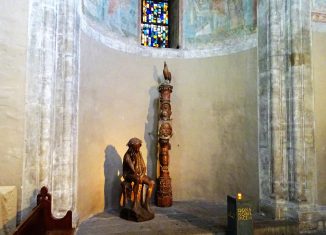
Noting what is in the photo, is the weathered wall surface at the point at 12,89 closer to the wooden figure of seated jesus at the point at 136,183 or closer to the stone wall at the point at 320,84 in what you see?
the wooden figure of seated jesus at the point at 136,183

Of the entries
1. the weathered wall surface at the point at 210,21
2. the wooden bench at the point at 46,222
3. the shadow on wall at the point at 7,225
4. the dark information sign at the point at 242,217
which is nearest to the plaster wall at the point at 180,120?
the weathered wall surface at the point at 210,21

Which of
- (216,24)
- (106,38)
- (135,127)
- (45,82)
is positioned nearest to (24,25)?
(45,82)

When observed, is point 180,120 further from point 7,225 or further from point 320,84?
point 7,225

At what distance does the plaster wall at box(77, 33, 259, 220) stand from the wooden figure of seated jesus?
773mm

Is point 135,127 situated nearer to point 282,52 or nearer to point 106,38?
point 106,38

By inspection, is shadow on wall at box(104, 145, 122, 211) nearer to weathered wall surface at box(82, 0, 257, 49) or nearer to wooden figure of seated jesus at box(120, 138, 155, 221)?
wooden figure of seated jesus at box(120, 138, 155, 221)

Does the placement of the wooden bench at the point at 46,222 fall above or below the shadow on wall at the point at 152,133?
below

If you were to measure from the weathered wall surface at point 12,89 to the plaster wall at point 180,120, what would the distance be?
5.29ft

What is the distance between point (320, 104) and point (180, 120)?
10.3 feet

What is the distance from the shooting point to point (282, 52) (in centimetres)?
577

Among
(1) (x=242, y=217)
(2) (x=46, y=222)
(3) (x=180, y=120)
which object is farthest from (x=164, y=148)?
(2) (x=46, y=222)

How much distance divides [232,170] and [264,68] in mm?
2503

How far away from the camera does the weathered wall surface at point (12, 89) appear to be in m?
3.95

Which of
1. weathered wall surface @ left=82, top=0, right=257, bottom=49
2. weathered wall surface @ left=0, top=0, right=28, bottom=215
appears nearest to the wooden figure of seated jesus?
weathered wall surface @ left=0, top=0, right=28, bottom=215
